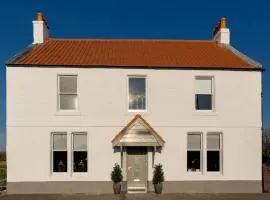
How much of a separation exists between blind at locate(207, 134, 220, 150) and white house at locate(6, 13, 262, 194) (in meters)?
0.05

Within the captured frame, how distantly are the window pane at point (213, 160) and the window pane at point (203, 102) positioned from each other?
242cm

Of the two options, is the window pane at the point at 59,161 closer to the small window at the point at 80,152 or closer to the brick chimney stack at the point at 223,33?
the small window at the point at 80,152

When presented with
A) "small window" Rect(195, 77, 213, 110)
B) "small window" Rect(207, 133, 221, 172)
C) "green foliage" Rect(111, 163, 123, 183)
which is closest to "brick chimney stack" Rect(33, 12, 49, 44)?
"green foliage" Rect(111, 163, 123, 183)

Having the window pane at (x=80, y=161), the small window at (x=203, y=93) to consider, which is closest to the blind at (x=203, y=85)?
the small window at (x=203, y=93)

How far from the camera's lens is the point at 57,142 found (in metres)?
18.9

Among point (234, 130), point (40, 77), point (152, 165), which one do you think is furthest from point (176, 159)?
point (40, 77)

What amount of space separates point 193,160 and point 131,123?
3.97m

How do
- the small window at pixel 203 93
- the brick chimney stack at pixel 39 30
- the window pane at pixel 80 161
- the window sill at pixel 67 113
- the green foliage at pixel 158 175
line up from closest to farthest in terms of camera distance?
the green foliage at pixel 158 175, the window sill at pixel 67 113, the window pane at pixel 80 161, the small window at pixel 203 93, the brick chimney stack at pixel 39 30

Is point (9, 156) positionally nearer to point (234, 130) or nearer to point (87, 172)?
point (87, 172)

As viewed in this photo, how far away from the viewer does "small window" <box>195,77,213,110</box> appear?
1953 centimetres

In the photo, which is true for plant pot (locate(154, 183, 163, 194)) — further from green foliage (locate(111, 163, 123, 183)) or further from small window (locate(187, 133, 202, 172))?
small window (locate(187, 133, 202, 172))

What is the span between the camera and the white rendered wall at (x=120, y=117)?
730 inches

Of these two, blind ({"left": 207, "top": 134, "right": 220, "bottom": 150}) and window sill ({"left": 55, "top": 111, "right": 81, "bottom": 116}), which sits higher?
window sill ({"left": 55, "top": 111, "right": 81, "bottom": 116})

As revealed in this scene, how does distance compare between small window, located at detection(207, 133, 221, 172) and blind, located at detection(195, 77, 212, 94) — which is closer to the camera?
small window, located at detection(207, 133, 221, 172)
